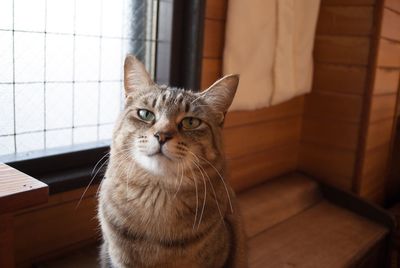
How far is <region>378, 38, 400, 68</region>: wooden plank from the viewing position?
215 cm

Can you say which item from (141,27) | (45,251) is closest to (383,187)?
(141,27)

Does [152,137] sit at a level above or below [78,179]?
above

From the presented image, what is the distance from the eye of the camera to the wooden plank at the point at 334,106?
2.20 meters

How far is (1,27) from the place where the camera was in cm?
122

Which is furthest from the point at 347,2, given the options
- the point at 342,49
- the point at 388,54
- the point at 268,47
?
the point at 268,47

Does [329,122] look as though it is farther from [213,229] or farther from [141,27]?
[213,229]

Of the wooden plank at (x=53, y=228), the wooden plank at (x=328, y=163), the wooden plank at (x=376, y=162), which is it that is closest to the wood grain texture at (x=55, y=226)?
the wooden plank at (x=53, y=228)

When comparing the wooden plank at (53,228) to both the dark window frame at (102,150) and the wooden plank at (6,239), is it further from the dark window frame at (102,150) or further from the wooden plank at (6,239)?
the wooden plank at (6,239)

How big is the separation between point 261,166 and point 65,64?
1132 mm

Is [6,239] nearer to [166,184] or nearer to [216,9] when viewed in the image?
[166,184]

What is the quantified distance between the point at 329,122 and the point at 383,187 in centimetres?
69

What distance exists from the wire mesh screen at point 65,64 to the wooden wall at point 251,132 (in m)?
0.22

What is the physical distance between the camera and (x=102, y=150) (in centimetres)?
150

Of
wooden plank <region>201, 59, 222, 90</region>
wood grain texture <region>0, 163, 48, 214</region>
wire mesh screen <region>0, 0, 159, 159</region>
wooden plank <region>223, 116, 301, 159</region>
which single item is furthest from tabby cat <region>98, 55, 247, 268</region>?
wooden plank <region>223, 116, 301, 159</region>
